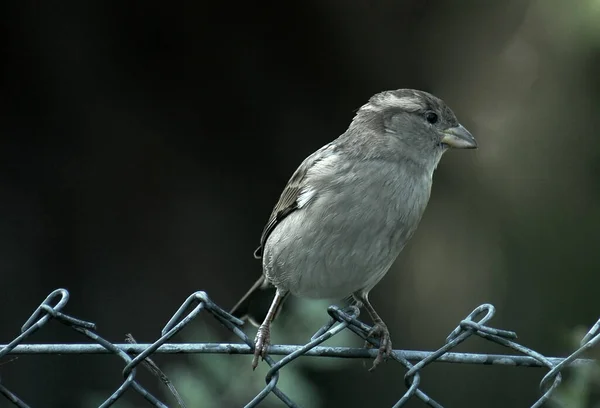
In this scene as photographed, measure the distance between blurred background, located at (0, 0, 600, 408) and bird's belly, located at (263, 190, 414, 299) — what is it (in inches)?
55.2

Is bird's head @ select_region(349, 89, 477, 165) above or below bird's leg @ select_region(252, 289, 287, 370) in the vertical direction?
above

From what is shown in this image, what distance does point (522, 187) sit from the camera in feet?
14.2

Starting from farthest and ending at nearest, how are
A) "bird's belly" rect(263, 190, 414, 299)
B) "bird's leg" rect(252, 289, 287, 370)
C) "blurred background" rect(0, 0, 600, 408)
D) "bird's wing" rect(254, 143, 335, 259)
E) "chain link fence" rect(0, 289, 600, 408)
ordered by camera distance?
"blurred background" rect(0, 0, 600, 408) → "bird's wing" rect(254, 143, 335, 259) → "bird's belly" rect(263, 190, 414, 299) → "bird's leg" rect(252, 289, 287, 370) → "chain link fence" rect(0, 289, 600, 408)

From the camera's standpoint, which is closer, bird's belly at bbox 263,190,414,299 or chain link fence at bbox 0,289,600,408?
chain link fence at bbox 0,289,600,408

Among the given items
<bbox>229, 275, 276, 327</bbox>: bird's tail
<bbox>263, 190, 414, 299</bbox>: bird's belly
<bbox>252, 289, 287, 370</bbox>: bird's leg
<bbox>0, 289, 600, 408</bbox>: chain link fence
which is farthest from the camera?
<bbox>229, 275, 276, 327</bbox>: bird's tail

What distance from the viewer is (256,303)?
131 inches

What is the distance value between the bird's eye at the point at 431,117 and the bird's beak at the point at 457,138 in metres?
0.06

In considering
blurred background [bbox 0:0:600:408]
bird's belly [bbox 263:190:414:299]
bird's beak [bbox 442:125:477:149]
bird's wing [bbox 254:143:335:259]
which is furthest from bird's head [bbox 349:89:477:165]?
blurred background [bbox 0:0:600:408]

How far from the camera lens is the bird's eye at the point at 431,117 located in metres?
3.20

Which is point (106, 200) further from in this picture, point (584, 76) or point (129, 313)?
point (584, 76)

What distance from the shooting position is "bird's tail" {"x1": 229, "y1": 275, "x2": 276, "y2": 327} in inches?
127

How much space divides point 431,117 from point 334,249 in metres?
0.69

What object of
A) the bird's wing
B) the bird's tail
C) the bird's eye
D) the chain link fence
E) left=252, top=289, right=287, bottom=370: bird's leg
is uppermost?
the bird's eye

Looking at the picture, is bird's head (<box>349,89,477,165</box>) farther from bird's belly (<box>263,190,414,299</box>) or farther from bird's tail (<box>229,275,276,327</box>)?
bird's tail (<box>229,275,276,327</box>)
